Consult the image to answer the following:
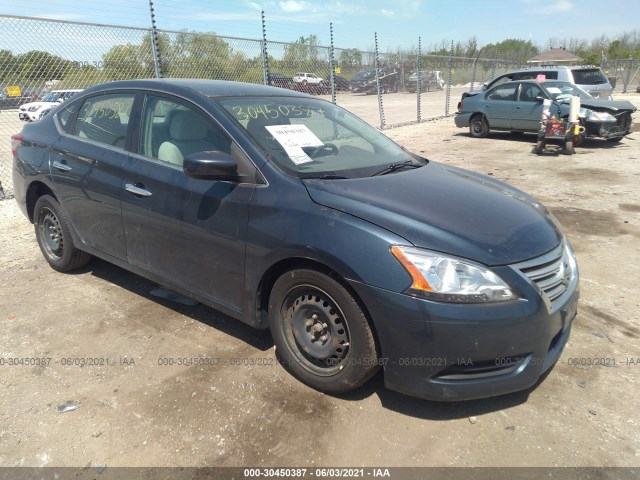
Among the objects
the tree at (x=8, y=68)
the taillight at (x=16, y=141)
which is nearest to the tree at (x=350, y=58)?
the tree at (x=8, y=68)

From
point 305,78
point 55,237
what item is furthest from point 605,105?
point 55,237

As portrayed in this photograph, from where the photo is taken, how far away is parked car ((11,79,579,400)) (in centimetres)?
227

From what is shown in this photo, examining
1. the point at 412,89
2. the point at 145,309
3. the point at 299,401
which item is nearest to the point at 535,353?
the point at 299,401

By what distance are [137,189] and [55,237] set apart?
5.27 feet

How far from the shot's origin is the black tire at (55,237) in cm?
412

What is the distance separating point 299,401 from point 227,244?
40.2 inches

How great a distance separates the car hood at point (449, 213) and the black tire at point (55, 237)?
103 inches

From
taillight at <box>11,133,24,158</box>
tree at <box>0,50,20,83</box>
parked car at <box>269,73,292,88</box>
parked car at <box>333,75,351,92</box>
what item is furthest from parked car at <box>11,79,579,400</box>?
parked car at <box>333,75,351,92</box>

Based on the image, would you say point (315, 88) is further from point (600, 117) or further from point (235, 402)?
point (235, 402)

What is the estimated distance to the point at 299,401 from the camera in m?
2.68

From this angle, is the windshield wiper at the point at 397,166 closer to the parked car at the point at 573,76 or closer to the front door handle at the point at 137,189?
the front door handle at the point at 137,189

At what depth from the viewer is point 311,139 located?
3.18m

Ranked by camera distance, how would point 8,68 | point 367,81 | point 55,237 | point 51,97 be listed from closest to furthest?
point 55,237 < point 8,68 < point 51,97 < point 367,81

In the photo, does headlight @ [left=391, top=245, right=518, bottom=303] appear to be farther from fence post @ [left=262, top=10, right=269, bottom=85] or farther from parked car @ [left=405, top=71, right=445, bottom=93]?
parked car @ [left=405, top=71, right=445, bottom=93]
